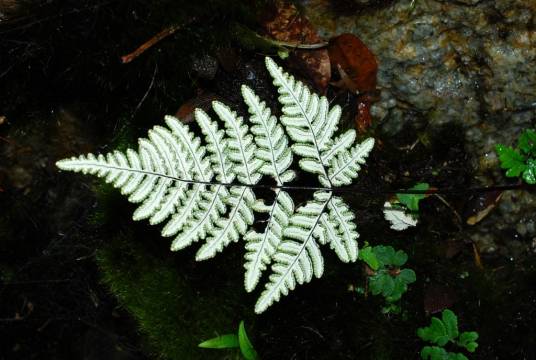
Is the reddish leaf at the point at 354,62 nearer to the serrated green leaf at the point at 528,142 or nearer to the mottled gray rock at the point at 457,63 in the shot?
the mottled gray rock at the point at 457,63

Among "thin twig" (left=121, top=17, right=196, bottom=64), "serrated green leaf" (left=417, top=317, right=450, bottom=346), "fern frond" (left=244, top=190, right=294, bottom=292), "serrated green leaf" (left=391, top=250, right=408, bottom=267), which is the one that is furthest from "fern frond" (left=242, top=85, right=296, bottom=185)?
"serrated green leaf" (left=417, top=317, right=450, bottom=346)

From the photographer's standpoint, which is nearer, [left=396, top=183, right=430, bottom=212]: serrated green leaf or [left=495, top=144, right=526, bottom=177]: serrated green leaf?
[left=495, top=144, right=526, bottom=177]: serrated green leaf

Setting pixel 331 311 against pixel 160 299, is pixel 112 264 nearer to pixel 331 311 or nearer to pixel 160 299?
pixel 160 299

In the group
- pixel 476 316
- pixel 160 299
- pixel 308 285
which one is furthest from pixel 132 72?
pixel 476 316

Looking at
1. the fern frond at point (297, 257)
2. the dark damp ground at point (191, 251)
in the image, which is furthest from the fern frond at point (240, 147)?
the dark damp ground at point (191, 251)

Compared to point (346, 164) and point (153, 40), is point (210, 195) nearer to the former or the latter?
point (346, 164)

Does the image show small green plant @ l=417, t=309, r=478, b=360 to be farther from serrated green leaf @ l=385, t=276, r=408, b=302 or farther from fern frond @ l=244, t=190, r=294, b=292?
fern frond @ l=244, t=190, r=294, b=292

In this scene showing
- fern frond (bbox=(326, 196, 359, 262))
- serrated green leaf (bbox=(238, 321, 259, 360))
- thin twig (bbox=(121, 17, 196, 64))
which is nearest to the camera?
fern frond (bbox=(326, 196, 359, 262))
